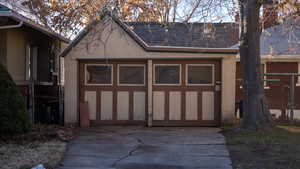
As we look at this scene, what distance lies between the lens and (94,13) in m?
10.5

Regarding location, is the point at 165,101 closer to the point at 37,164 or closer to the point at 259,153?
the point at 259,153

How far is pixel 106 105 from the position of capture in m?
12.1

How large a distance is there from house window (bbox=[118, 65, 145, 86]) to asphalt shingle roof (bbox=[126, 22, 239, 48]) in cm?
91

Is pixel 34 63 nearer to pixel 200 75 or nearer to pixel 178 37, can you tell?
pixel 178 37

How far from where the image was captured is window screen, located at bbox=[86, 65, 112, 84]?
481 inches

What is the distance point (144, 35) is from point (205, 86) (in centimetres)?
260

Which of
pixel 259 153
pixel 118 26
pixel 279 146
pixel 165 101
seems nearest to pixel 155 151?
pixel 259 153

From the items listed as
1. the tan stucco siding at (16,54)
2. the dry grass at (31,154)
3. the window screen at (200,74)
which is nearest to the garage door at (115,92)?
the window screen at (200,74)

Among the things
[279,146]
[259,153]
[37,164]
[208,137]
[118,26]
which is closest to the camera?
[37,164]

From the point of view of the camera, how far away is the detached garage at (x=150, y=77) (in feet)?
38.3

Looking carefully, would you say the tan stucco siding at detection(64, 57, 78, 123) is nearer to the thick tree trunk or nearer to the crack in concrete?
the crack in concrete

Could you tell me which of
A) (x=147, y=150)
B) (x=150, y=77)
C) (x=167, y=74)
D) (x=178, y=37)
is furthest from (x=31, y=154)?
(x=178, y=37)

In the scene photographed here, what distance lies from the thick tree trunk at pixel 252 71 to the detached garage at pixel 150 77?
55.9 inches

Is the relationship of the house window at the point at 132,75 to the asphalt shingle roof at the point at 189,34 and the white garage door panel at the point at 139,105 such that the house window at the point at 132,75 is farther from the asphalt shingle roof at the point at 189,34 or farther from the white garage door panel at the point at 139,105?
the asphalt shingle roof at the point at 189,34
